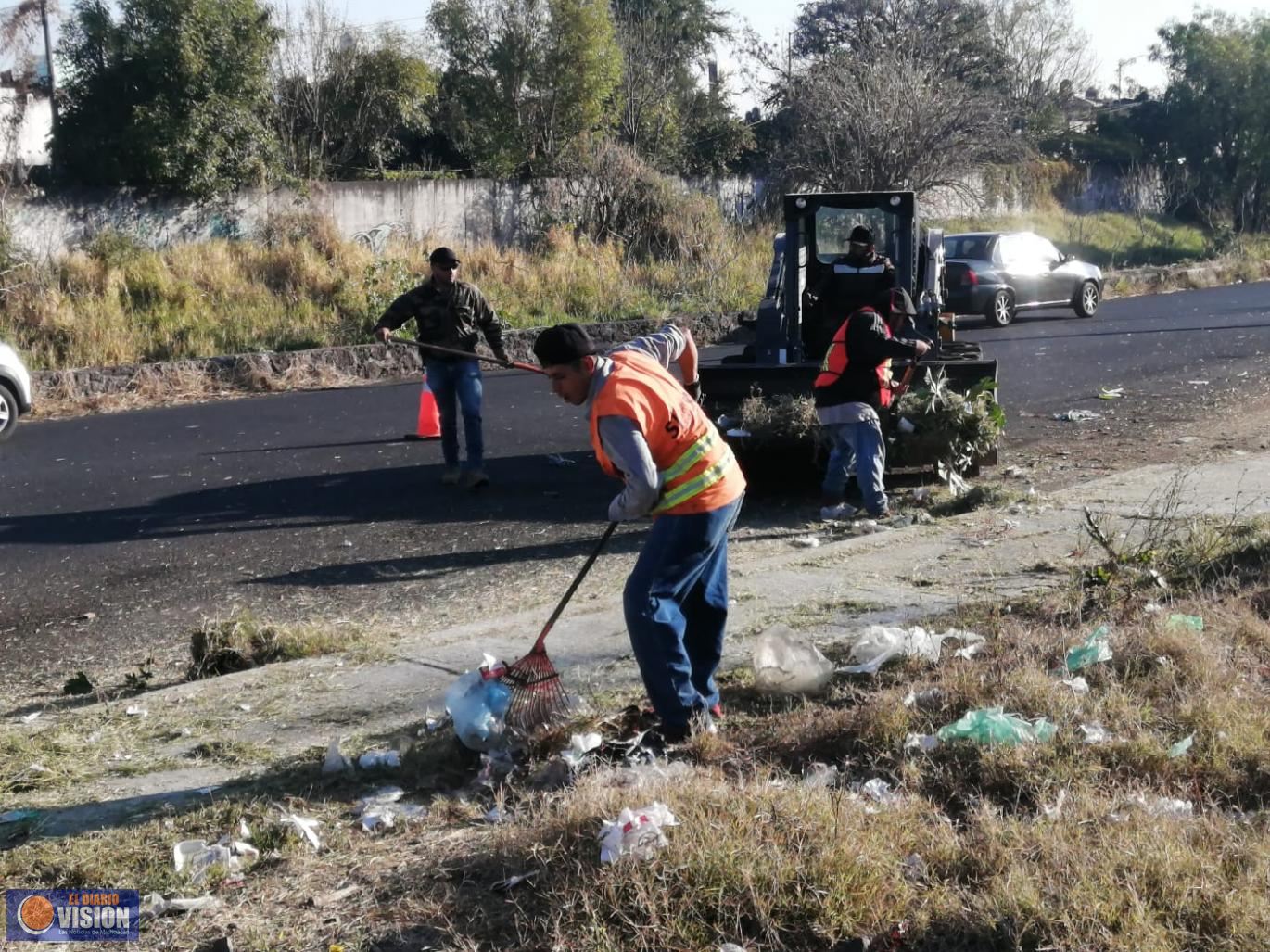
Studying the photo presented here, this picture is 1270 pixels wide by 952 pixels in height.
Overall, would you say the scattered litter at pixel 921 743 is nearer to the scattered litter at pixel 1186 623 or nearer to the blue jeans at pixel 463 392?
the scattered litter at pixel 1186 623

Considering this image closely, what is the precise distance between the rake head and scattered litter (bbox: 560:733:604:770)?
0.16m

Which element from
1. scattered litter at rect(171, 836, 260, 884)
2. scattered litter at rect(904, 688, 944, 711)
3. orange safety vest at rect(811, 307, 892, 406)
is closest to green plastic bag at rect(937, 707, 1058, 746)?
scattered litter at rect(904, 688, 944, 711)

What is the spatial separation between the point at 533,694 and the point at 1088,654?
211 cm

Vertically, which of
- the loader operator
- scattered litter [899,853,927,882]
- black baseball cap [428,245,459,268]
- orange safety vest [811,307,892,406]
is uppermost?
black baseball cap [428,245,459,268]

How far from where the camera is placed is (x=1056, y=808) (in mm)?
4055

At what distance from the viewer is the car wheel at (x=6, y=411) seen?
13.9 metres

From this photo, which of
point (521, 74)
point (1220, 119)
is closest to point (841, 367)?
point (521, 74)

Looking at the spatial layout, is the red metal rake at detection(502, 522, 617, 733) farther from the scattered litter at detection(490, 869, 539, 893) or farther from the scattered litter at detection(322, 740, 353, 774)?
the scattered litter at detection(490, 869, 539, 893)

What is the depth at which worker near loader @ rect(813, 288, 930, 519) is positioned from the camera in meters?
9.03

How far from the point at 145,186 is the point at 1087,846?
835 inches

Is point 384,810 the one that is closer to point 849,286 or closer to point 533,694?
point 533,694

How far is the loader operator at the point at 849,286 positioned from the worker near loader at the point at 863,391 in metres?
1.66

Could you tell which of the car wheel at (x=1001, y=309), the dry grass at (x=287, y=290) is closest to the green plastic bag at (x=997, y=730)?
the dry grass at (x=287, y=290)

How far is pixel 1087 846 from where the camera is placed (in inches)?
148
